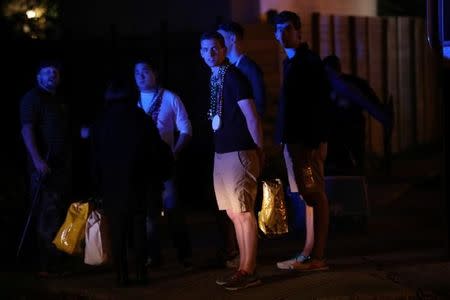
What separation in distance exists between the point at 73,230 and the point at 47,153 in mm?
756

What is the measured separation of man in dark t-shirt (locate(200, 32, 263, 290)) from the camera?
7.22 m

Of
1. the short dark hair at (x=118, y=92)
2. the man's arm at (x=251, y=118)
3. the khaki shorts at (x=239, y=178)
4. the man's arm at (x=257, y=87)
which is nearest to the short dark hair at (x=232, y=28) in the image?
the man's arm at (x=257, y=87)

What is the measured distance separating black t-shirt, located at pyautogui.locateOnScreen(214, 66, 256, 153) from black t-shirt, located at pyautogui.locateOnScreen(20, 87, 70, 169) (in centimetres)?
161

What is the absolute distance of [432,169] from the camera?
50.3 ft

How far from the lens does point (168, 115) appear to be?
26.5 feet

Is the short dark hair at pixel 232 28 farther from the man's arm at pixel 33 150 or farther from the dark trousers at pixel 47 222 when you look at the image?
the dark trousers at pixel 47 222

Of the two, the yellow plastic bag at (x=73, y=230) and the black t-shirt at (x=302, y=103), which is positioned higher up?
the black t-shirt at (x=302, y=103)

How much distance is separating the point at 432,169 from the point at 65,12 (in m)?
6.51

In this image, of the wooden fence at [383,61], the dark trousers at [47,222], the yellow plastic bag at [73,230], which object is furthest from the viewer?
the wooden fence at [383,61]

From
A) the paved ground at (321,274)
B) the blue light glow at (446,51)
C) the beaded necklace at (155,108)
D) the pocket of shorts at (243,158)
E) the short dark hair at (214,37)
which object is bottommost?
the paved ground at (321,274)

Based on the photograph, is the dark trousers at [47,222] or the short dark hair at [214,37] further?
the dark trousers at [47,222]

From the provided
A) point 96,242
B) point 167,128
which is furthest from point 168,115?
point 96,242

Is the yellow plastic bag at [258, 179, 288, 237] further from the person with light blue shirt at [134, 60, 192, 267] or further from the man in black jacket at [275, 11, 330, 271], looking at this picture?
the person with light blue shirt at [134, 60, 192, 267]

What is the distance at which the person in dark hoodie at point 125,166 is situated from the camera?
7297mm
